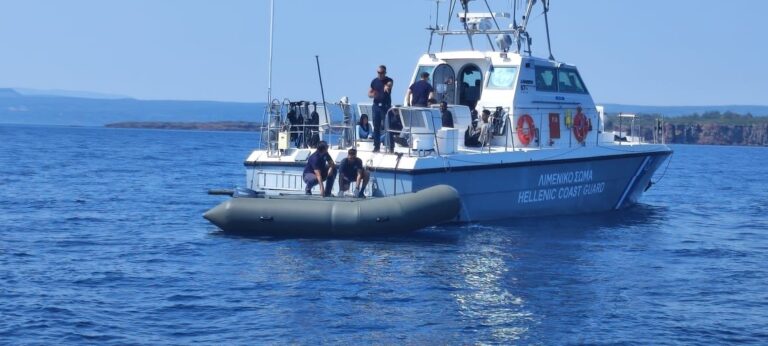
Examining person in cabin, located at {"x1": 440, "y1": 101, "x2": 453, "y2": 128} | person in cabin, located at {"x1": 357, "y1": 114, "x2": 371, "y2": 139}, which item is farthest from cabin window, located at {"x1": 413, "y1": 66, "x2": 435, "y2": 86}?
person in cabin, located at {"x1": 440, "y1": 101, "x2": 453, "y2": 128}

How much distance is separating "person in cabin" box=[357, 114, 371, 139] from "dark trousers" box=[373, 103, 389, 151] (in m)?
0.59

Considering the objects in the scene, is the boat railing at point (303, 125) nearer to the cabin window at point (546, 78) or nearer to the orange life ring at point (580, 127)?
the cabin window at point (546, 78)

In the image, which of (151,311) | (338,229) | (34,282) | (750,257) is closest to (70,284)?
(34,282)

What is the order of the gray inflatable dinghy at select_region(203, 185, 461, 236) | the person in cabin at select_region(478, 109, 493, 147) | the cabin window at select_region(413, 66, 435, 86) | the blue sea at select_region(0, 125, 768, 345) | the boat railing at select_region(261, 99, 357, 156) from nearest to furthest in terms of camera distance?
the blue sea at select_region(0, 125, 768, 345)
the gray inflatable dinghy at select_region(203, 185, 461, 236)
the boat railing at select_region(261, 99, 357, 156)
the person in cabin at select_region(478, 109, 493, 147)
the cabin window at select_region(413, 66, 435, 86)

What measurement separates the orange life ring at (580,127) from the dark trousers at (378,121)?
4.30 metres

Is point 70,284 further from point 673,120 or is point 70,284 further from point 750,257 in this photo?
point 673,120

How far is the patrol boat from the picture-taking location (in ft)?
58.7

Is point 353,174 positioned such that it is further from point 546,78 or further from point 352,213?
point 546,78

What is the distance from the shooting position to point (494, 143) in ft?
65.4

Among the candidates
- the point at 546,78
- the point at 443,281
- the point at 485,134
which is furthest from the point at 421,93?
the point at 443,281

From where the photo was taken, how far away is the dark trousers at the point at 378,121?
18297 mm

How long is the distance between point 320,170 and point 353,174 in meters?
0.52

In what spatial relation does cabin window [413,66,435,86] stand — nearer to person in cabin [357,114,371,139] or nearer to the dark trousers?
person in cabin [357,114,371,139]

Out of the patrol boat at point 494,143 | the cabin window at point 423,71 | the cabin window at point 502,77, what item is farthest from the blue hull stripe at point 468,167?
the cabin window at point 423,71
